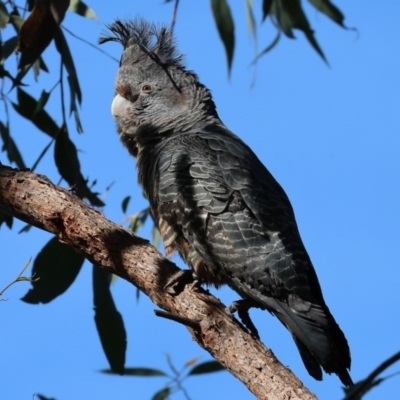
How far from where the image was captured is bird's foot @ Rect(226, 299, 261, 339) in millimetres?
2812

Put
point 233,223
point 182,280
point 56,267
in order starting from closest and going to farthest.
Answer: point 182,280 → point 233,223 → point 56,267

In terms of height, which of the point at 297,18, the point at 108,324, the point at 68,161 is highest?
the point at 68,161

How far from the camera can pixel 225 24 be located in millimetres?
3107

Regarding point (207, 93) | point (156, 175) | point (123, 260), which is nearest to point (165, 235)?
point (156, 175)

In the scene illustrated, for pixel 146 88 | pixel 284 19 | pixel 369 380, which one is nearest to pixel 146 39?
pixel 146 88

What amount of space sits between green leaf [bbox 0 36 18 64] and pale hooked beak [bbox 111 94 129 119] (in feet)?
1.90

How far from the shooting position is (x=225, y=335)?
8.11 feet

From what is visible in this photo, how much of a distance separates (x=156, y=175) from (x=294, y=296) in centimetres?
88

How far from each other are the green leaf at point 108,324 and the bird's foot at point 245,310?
715mm

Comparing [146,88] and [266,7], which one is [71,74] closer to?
[146,88]

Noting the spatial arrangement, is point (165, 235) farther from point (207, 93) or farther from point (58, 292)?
point (207, 93)

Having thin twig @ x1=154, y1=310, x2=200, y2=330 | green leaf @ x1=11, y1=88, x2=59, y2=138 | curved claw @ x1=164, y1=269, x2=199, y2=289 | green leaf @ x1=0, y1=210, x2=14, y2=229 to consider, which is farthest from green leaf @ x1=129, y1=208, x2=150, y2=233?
thin twig @ x1=154, y1=310, x2=200, y2=330

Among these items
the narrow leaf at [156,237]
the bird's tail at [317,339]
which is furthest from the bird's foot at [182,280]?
the narrow leaf at [156,237]

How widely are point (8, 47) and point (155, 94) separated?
2.54 feet
